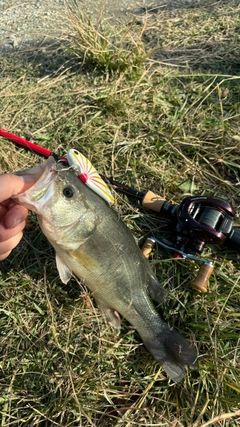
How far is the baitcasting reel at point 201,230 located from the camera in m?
2.88

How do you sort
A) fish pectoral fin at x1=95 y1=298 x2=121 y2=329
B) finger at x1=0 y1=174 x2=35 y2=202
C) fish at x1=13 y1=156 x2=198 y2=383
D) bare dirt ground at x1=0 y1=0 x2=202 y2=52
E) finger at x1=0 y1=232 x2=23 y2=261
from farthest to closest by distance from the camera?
1. bare dirt ground at x1=0 y1=0 x2=202 y2=52
2. fish pectoral fin at x1=95 y1=298 x2=121 y2=329
3. finger at x1=0 y1=232 x2=23 y2=261
4. fish at x1=13 y1=156 x2=198 y2=383
5. finger at x1=0 y1=174 x2=35 y2=202

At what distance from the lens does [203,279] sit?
2871mm

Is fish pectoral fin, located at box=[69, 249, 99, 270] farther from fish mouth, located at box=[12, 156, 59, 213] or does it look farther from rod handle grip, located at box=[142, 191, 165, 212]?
rod handle grip, located at box=[142, 191, 165, 212]

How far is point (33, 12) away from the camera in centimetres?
561

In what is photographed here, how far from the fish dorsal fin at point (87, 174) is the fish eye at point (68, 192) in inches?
5.5

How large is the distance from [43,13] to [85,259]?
4.34 metres

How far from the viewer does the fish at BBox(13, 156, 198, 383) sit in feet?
8.51

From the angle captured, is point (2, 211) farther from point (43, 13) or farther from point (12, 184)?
point (43, 13)

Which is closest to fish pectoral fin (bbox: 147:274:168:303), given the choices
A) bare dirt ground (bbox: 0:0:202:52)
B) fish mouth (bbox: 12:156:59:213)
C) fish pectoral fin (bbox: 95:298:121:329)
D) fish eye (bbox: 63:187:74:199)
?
fish pectoral fin (bbox: 95:298:121:329)

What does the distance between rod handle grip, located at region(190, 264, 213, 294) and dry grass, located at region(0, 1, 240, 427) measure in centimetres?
22

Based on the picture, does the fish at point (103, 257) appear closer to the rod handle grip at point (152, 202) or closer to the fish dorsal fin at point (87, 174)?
the fish dorsal fin at point (87, 174)

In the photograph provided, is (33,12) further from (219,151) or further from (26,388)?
(26,388)

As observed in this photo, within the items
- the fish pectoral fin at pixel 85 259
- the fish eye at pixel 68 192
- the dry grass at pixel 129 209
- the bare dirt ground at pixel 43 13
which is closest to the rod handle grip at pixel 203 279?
the dry grass at pixel 129 209

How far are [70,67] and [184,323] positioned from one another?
10.3 feet
